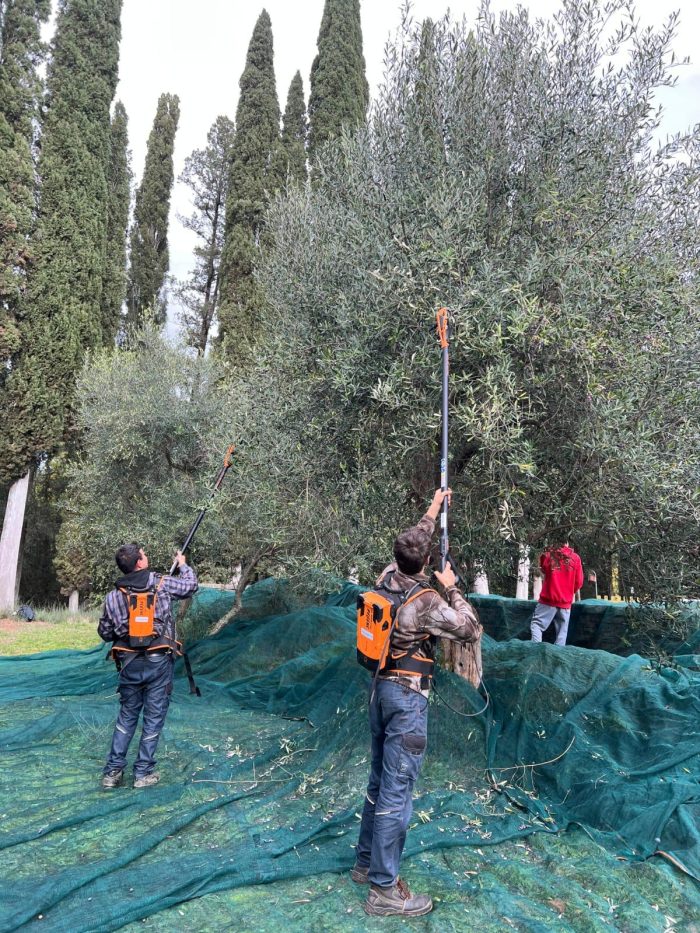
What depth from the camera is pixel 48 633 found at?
57.1 ft

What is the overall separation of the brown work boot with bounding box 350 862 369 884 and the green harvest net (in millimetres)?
57

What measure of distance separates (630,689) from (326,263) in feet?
16.9

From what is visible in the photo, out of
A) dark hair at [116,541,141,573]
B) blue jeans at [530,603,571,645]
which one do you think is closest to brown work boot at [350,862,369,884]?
dark hair at [116,541,141,573]

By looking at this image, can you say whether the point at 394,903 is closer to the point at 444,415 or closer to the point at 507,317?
the point at 444,415

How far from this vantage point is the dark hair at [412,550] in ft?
14.7

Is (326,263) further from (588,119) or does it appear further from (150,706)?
(150,706)

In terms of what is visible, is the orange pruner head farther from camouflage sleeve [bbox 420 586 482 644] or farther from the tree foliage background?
camouflage sleeve [bbox 420 586 482 644]

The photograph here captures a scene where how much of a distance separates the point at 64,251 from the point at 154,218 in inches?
348

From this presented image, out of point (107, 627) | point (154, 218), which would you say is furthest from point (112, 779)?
point (154, 218)

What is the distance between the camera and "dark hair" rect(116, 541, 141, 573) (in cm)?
625

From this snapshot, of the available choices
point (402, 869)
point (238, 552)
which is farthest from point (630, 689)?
point (238, 552)

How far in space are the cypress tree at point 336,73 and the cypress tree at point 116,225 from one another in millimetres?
6816

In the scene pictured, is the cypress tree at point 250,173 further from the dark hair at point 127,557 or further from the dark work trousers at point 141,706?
the dark work trousers at point 141,706

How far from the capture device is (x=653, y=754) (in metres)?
6.20
